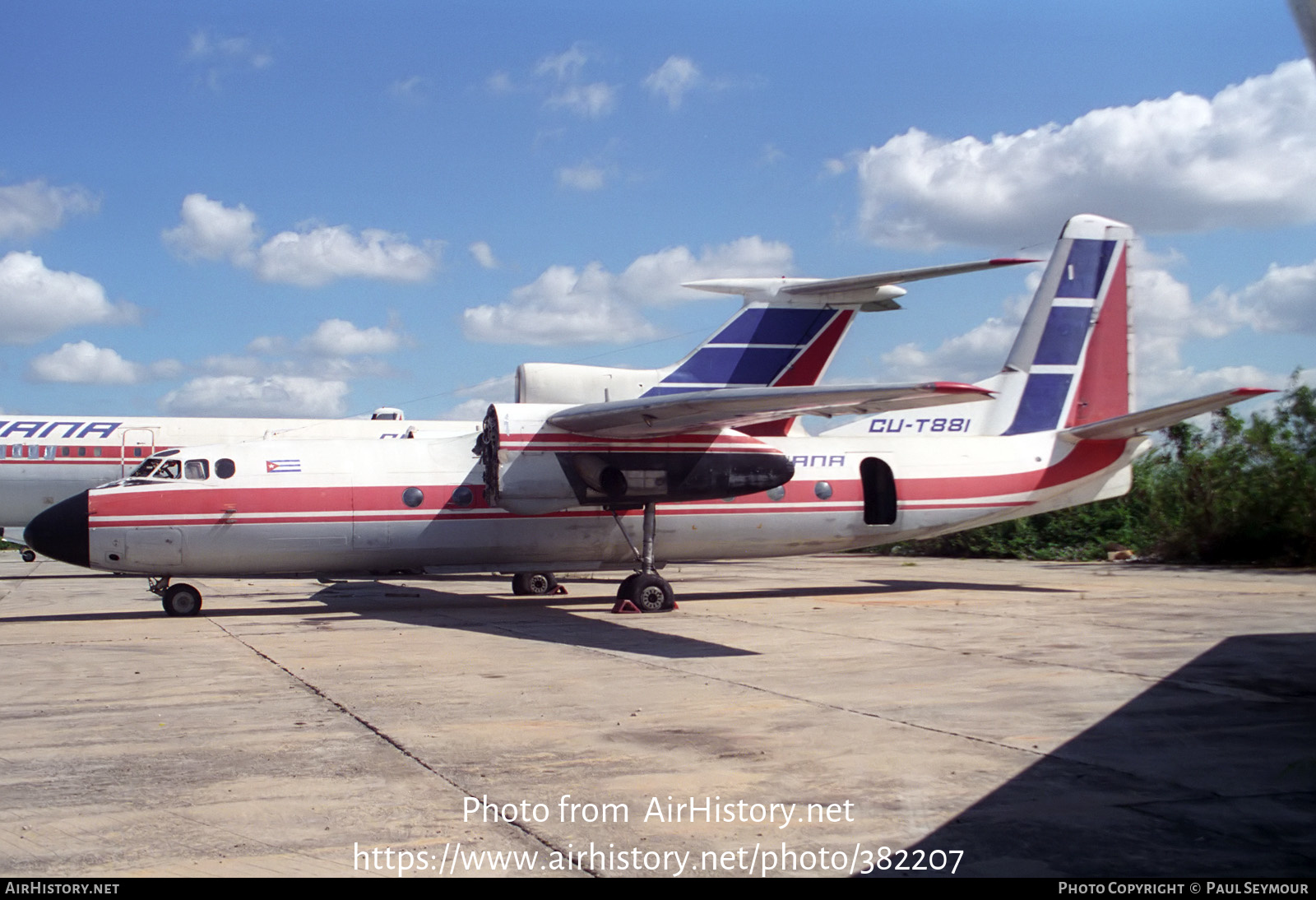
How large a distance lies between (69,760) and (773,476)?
10.9m

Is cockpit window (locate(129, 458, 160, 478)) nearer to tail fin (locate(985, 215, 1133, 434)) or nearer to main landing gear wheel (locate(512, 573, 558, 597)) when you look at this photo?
main landing gear wheel (locate(512, 573, 558, 597))

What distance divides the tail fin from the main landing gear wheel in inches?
334

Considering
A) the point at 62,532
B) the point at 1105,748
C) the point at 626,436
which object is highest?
the point at 626,436

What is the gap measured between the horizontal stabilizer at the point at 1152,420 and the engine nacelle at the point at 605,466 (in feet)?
18.2

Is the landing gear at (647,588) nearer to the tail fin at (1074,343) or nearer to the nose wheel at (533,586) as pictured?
the nose wheel at (533,586)

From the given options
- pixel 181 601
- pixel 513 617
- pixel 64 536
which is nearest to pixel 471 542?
pixel 513 617

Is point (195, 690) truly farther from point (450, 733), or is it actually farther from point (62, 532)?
point (62, 532)

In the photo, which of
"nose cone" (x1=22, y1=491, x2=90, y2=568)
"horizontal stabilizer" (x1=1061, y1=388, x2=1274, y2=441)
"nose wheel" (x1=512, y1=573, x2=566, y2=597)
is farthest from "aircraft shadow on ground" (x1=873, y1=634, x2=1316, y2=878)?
"nose cone" (x1=22, y1=491, x2=90, y2=568)

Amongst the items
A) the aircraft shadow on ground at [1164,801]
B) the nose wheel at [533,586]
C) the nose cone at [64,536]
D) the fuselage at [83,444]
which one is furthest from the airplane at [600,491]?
the fuselage at [83,444]

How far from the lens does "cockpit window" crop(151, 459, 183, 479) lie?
1498cm

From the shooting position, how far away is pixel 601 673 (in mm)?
9969

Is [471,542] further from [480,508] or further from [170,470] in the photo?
[170,470]

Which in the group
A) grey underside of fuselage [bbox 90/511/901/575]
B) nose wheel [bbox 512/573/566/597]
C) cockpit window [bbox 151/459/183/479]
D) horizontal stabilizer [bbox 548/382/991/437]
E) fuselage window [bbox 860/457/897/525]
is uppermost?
horizontal stabilizer [bbox 548/382/991/437]

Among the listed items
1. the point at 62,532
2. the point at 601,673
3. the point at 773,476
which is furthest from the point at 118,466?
the point at 601,673
